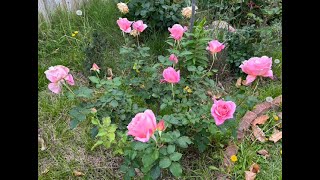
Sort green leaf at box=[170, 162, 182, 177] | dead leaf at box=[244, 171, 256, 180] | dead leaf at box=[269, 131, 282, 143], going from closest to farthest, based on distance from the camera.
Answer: green leaf at box=[170, 162, 182, 177] → dead leaf at box=[244, 171, 256, 180] → dead leaf at box=[269, 131, 282, 143]

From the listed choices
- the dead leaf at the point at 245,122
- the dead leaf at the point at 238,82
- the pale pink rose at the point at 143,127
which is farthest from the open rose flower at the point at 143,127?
the dead leaf at the point at 238,82

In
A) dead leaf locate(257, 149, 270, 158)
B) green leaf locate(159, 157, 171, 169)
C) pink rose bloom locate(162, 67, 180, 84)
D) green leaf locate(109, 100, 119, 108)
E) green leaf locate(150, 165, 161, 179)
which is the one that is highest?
pink rose bloom locate(162, 67, 180, 84)

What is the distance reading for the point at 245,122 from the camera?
2746 millimetres

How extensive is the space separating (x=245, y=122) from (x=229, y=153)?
316 millimetres

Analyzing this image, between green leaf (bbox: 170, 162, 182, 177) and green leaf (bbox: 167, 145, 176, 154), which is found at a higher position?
green leaf (bbox: 167, 145, 176, 154)

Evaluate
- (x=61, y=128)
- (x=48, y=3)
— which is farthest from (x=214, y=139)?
(x=48, y=3)

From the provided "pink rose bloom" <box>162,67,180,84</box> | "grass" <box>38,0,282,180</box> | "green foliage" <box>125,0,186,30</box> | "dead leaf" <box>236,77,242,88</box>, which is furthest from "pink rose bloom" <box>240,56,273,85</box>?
"green foliage" <box>125,0,186,30</box>

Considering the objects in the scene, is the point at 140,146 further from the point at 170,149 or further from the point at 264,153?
the point at 264,153

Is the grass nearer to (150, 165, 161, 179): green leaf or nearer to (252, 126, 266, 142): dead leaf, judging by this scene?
(252, 126, 266, 142): dead leaf

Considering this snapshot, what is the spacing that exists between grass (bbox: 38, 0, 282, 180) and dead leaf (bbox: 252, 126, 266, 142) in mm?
37

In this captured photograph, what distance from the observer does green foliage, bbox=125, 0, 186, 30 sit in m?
3.51

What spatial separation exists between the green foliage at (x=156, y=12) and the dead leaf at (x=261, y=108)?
1.16m

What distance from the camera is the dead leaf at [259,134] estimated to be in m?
2.67

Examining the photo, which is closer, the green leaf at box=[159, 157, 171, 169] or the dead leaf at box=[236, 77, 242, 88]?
the green leaf at box=[159, 157, 171, 169]
